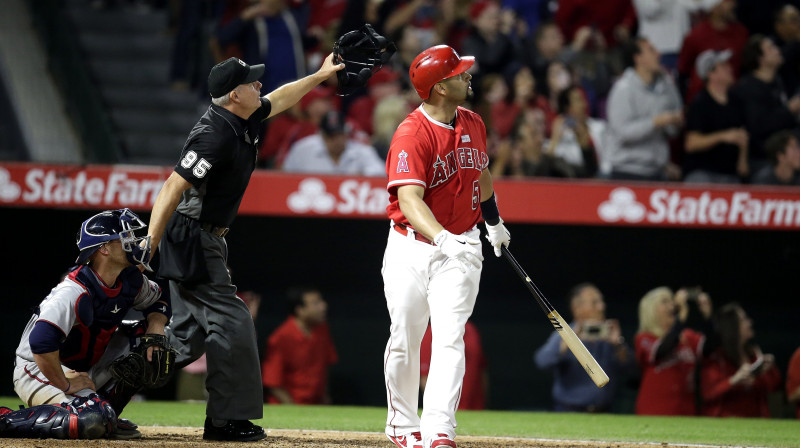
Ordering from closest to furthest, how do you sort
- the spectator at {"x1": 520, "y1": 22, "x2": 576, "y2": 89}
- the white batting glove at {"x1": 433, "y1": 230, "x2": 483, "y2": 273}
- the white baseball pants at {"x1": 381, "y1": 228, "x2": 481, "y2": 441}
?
the white batting glove at {"x1": 433, "y1": 230, "x2": 483, "y2": 273} < the white baseball pants at {"x1": 381, "y1": 228, "x2": 481, "y2": 441} < the spectator at {"x1": 520, "y1": 22, "x2": 576, "y2": 89}

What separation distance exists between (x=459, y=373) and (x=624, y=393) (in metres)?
4.66

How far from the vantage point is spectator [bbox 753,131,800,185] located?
25.3ft

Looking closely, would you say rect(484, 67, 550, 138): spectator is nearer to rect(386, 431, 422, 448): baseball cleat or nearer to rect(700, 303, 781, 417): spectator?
rect(700, 303, 781, 417): spectator

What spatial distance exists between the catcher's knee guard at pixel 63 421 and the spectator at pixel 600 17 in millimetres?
6470

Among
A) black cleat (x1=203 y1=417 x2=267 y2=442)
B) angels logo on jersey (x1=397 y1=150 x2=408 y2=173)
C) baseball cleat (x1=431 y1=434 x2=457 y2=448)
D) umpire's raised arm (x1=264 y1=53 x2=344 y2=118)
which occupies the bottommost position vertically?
black cleat (x1=203 y1=417 x2=267 y2=442)

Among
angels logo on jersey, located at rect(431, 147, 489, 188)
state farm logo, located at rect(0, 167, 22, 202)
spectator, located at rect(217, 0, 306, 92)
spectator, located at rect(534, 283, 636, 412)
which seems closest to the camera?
angels logo on jersey, located at rect(431, 147, 489, 188)

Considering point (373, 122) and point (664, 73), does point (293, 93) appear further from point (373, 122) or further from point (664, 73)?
point (664, 73)

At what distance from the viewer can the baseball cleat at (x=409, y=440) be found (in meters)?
4.03

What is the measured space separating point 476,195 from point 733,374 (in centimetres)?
419

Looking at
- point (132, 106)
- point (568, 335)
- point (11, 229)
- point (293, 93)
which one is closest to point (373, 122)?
point (132, 106)

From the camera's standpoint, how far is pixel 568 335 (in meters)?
4.35

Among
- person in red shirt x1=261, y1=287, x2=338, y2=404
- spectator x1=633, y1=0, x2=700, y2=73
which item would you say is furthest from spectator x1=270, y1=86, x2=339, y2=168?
spectator x1=633, y1=0, x2=700, y2=73

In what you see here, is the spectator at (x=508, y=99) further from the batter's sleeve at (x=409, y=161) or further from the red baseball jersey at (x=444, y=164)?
the batter's sleeve at (x=409, y=161)

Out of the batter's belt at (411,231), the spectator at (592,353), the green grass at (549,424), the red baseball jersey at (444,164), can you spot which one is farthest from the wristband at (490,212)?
the spectator at (592,353)
